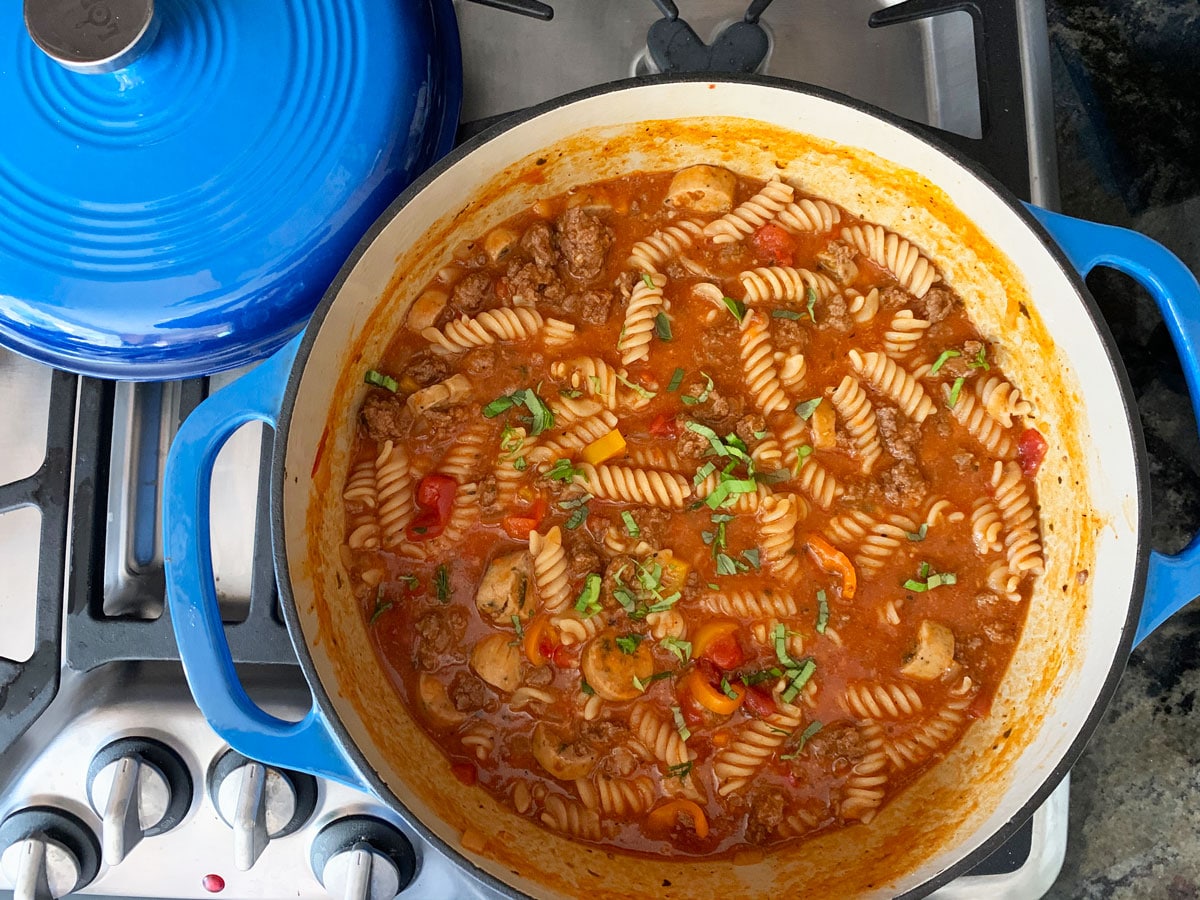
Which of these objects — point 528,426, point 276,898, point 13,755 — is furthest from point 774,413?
point 13,755

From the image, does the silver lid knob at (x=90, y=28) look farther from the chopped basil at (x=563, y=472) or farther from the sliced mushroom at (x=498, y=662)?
the sliced mushroom at (x=498, y=662)

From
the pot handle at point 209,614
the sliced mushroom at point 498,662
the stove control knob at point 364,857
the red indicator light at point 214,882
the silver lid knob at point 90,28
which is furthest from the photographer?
the sliced mushroom at point 498,662

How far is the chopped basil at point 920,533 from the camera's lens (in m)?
3.07

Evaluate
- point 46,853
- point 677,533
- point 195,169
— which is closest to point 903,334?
point 677,533

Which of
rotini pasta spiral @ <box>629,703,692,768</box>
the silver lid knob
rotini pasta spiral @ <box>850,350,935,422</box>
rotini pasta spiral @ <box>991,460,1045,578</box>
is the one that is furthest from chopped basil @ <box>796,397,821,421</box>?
the silver lid knob

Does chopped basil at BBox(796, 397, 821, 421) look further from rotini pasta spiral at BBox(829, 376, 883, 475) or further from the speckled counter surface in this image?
the speckled counter surface

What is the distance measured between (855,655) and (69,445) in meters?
2.60

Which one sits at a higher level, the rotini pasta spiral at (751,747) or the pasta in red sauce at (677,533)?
the pasta in red sauce at (677,533)

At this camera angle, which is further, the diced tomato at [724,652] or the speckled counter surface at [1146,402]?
the speckled counter surface at [1146,402]

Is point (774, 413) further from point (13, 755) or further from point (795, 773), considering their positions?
point (13, 755)

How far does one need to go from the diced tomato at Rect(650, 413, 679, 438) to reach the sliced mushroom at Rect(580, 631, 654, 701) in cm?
66

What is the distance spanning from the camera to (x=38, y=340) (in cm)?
262

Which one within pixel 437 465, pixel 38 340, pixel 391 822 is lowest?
pixel 391 822

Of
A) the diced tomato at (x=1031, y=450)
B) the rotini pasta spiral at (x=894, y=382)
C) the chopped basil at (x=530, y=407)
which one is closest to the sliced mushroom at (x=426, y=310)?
the chopped basil at (x=530, y=407)
